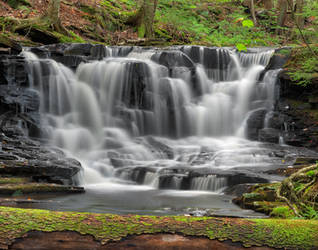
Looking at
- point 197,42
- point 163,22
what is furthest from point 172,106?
point 163,22

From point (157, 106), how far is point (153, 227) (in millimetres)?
11938

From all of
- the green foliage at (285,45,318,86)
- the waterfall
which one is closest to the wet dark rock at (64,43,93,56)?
the waterfall

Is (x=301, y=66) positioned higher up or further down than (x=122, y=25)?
further down

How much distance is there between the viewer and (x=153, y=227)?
6.75 ft

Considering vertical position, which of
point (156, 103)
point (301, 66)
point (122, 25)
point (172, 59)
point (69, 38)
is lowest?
point (156, 103)

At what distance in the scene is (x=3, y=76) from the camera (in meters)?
11.8

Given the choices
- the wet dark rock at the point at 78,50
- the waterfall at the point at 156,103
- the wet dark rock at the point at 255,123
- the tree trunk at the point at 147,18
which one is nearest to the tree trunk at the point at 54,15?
the wet dark rock at the point at 78,50

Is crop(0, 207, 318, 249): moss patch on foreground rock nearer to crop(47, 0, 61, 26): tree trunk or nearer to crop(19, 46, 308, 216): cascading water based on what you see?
crop(19, 46, 308, 216): cascading water

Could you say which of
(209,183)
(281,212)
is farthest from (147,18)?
(281,212)

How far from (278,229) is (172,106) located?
1199cm

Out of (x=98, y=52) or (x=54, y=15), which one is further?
(x=54, y=15)

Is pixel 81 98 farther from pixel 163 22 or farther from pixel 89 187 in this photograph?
pixel 163 22

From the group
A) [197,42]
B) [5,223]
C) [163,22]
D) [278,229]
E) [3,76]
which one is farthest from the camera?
[163,22]

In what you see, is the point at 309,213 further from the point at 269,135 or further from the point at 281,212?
the point at 269,135
